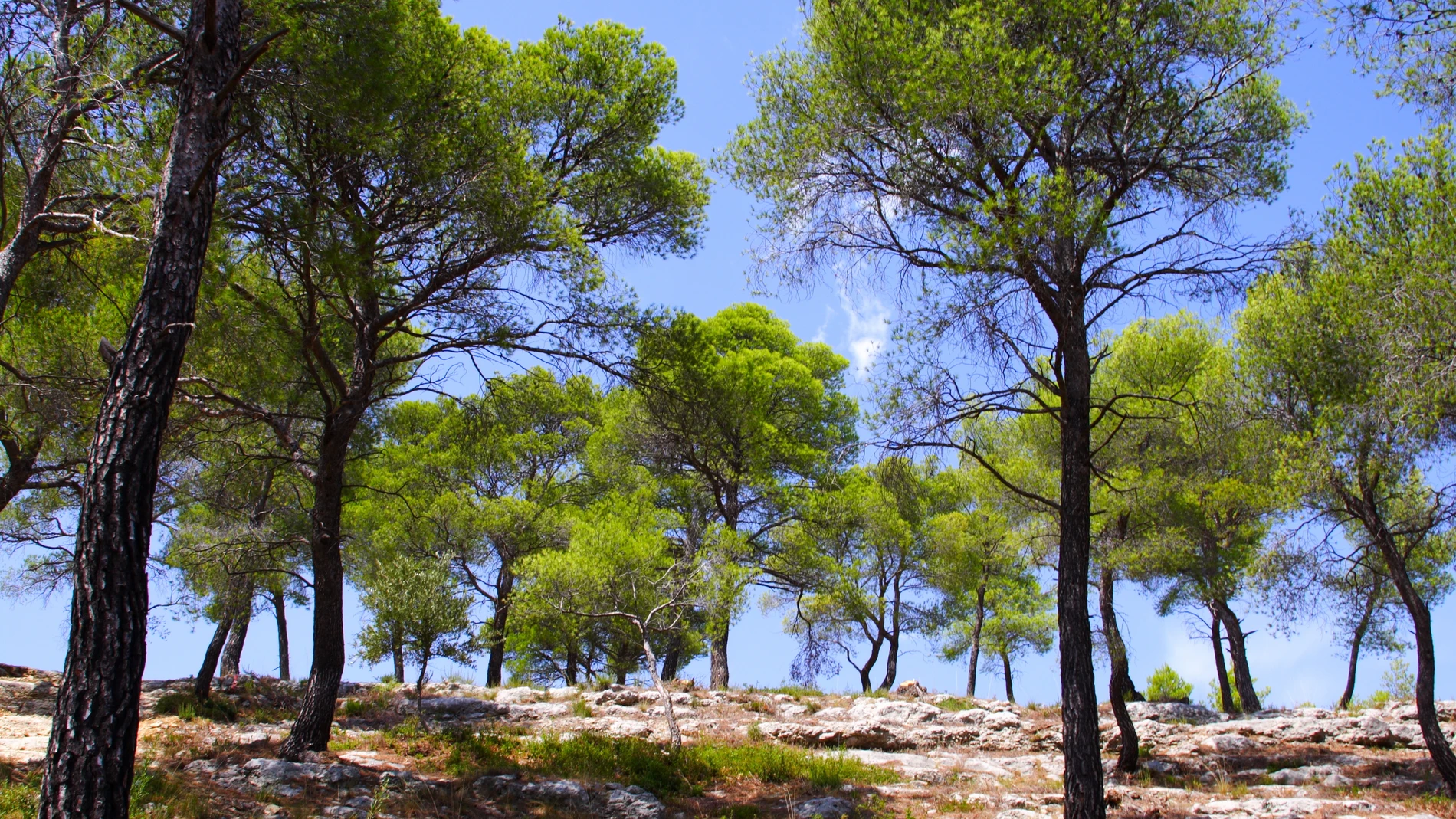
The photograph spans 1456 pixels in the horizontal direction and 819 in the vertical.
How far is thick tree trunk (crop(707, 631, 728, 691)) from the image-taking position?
61.5ft

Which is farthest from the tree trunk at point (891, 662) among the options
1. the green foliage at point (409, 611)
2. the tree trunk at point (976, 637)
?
the green foliage at point (409, 611)

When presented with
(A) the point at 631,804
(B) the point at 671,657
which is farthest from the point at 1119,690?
(B) the point at 671,657

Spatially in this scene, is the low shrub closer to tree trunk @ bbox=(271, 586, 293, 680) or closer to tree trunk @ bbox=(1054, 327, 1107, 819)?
tree trunk @ bbox=(1054, 327, 1107, 819)

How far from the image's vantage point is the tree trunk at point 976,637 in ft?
75.5

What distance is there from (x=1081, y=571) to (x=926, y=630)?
18.1m

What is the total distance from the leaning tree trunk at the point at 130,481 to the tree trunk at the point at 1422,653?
13888 mm

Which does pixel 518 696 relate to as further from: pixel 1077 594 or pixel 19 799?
pixel 1077 594

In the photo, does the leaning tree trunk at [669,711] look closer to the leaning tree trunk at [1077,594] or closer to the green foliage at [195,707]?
the leaning tree trunk at [1077,594]

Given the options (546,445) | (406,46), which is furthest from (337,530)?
(546,445)

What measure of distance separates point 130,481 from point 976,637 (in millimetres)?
22198

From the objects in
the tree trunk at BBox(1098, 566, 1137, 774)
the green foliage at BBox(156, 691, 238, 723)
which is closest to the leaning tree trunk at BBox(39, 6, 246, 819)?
the green foliage at BBox(156, 691, 238, 723)

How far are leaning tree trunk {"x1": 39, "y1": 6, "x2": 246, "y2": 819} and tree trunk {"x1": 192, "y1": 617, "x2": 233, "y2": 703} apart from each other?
12.2 meters

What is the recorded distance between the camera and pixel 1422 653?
1174 centimetres

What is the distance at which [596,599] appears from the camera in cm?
1609
